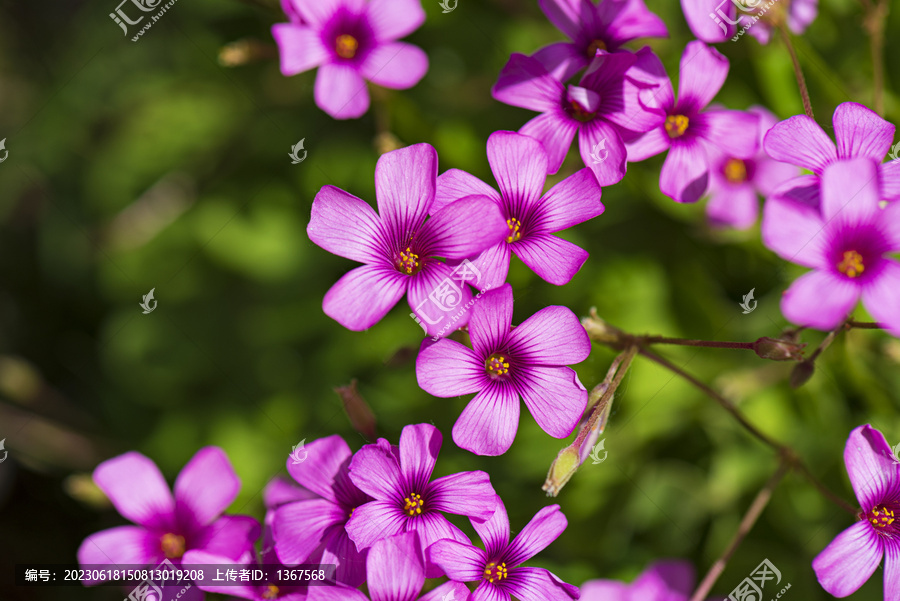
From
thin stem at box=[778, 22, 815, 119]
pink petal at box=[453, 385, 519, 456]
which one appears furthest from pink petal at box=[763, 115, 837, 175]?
pink petal at box=[453, 385, 519, 456]

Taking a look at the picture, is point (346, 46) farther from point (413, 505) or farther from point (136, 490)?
point (136, 490)

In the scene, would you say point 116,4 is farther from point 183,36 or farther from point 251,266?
point 251,266

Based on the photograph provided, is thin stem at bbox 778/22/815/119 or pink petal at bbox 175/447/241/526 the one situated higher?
thin stem at bbox 778/22/815/119

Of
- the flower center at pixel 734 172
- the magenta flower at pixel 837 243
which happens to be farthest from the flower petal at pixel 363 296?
the flower center at pixel 734 172

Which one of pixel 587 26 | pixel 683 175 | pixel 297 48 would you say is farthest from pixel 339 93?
pixel 683 175

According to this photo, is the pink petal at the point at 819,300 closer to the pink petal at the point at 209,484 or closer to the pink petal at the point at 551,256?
the pink petal at the point at 551,256

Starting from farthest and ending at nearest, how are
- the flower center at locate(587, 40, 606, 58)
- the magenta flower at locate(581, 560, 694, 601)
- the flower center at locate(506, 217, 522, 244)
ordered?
the magenta flower at locate(581, 560, 694, 601) → the flower center at locate(587, 40, 606, 58) → the flower center at locate(506, 217, 522, 244)

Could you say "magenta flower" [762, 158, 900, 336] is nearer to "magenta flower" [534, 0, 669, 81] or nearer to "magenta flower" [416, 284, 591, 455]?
"magenta flower" [416, 284, 591, 455]
